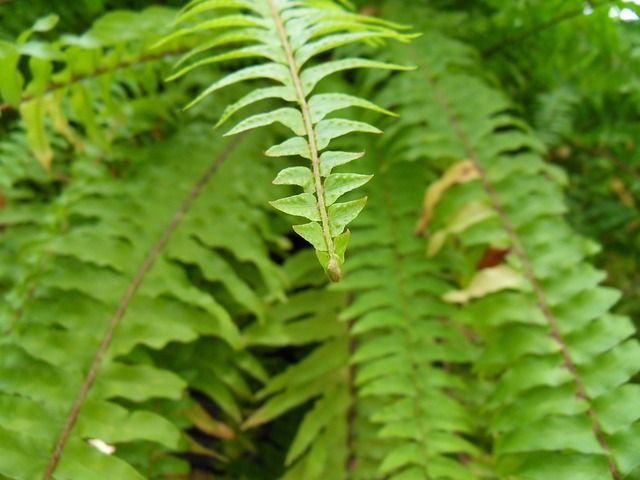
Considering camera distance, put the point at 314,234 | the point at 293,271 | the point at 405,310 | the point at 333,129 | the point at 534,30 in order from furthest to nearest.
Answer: the point at 534,30 < the point at 293,271 < the point at 405,310 < the point at 333,129 < the point at 314,234

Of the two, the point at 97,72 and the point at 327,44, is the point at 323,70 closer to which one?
the point at 327,44

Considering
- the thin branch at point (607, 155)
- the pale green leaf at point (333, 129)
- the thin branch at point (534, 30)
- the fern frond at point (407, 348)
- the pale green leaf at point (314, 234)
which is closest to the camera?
the pale green leaf at point (314, 234)

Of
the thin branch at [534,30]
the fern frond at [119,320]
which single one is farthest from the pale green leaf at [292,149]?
the thin branch at [534,30]

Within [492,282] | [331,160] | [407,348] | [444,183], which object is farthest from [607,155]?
[331,160]

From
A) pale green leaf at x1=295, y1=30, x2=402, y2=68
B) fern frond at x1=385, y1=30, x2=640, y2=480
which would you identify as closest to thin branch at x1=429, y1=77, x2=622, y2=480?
fern frond at x1=385, y1=30, x2=640, y2=480

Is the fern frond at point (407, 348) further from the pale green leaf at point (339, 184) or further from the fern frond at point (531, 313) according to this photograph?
the pale green leaf at point (339, 184)

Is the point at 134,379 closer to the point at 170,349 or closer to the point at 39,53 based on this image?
the point at 170,349
